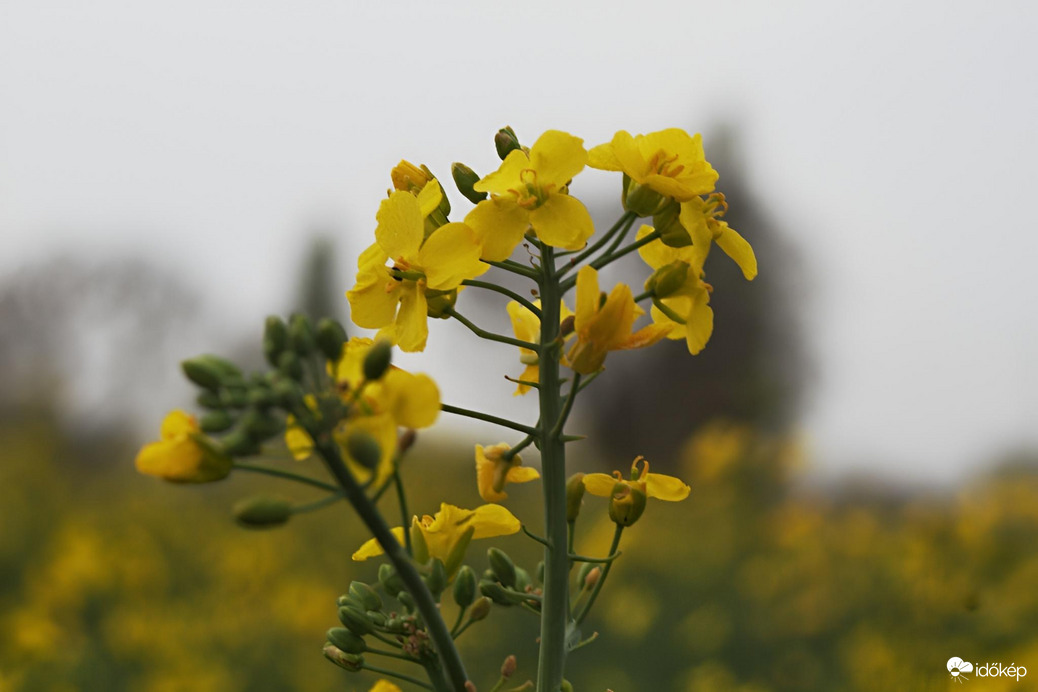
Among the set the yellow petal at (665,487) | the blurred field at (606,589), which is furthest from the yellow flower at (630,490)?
the blurred field at (606,589)

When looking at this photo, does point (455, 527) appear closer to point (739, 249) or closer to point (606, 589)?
point (739, 249)

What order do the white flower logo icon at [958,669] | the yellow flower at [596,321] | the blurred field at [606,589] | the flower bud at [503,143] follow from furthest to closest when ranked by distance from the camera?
the blurred field at [606,589], the white flower logo icon at [958,669], the flower bud at [503,143], the yellow flower at [596,321]

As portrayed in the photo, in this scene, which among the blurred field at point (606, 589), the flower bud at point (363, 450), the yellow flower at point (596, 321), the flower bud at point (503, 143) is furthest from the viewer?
the blurred field at point (606, 589)

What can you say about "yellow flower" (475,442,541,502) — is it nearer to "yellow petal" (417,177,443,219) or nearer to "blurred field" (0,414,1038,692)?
"yellow petal" (417,177,443,219)

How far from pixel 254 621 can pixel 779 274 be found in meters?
7.26

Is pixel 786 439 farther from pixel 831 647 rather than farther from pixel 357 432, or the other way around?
pixel 357 432

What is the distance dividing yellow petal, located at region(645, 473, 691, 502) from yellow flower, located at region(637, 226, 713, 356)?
94 mm

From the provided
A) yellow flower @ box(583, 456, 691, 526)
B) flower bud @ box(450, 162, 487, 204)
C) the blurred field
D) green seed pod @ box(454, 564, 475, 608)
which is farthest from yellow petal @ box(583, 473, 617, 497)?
the blurred field

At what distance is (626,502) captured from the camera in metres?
0.58

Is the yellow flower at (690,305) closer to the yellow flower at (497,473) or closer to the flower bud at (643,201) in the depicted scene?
the flower bud at (643,201)

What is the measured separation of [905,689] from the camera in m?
1.34

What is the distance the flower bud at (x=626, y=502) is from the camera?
58 centimetres

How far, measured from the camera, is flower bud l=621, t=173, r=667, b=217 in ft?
1.90

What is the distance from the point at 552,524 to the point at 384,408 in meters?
0.18
